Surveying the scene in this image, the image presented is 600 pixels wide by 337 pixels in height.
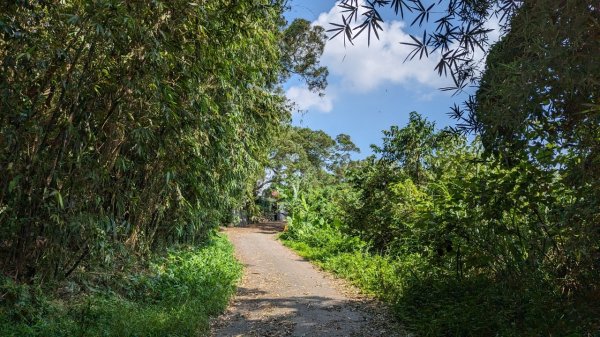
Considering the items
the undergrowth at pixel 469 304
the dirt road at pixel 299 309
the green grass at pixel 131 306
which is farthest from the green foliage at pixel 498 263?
the green grass at pixel 131 306

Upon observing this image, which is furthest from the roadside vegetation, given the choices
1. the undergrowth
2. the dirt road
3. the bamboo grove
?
the undergrowth

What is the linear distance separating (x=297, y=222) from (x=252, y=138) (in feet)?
33.9

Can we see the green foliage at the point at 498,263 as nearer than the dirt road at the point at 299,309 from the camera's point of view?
Yes

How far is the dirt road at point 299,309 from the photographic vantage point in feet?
19.5

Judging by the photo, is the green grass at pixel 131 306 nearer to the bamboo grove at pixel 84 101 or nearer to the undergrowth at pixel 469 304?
the bamboo grove at pixel 84 101

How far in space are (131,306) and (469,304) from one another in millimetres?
4244

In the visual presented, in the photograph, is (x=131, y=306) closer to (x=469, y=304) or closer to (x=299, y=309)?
(x=299, y=309)

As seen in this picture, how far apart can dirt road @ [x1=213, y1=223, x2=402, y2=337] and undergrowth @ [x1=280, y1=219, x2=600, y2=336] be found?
0.36m

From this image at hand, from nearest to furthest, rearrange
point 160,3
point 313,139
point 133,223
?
point 160,3
point 133,223
point 313,139

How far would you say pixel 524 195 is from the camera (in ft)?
16.4

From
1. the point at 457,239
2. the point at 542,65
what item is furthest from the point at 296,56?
the point at 542,65

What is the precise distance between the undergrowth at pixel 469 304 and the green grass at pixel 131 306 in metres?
2.72

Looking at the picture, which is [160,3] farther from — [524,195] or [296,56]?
[296,56]

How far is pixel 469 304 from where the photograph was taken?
5.63m
